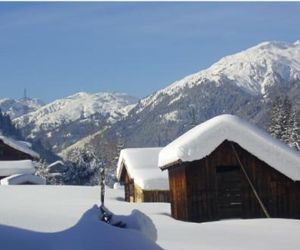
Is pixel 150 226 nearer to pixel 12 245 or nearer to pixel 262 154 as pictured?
pixel 12 245

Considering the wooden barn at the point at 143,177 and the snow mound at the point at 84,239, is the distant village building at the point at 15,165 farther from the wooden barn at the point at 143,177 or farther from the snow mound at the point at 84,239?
the snow mound at the point at 84,239

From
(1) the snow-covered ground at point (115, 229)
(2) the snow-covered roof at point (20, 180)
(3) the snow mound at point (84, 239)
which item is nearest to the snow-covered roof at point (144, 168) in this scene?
(1) the snow-covered ground at point (115, 229)

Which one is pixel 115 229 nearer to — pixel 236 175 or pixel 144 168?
pixel 236 175

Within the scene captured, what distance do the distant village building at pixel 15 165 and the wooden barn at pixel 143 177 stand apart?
26.8 feet

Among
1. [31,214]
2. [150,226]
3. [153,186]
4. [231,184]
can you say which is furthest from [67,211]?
[150,226]

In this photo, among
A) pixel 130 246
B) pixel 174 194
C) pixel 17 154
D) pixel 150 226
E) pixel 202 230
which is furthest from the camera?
pixel 17 154

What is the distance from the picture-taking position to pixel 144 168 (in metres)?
37.6

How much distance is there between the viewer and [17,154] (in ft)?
185

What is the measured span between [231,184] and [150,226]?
15007 millimetres

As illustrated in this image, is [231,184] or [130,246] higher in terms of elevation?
[231,184]

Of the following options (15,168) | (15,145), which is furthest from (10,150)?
(15,168)

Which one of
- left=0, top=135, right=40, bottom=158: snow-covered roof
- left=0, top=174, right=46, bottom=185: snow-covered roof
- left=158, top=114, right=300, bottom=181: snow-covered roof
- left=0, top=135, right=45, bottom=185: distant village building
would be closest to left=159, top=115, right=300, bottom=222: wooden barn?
left=158, top=114, right=300, bottom=181: snow-covered roof

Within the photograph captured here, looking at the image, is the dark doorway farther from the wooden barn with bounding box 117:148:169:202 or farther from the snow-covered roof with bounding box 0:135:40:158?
the snow-covered roof with bounding box 0:135:40:158

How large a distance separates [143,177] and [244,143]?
11319 millimetres
